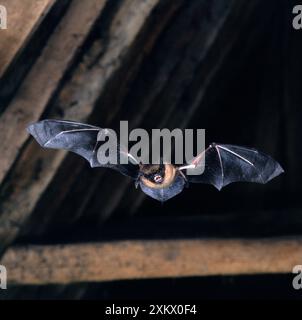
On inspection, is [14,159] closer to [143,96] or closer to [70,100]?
[70,100]

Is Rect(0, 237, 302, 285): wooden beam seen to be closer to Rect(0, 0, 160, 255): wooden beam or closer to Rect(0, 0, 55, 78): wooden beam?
Rect(0, 0, 160, 255): wooden beam

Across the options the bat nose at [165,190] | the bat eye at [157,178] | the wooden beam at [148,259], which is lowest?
the wooden beam at [148,259]

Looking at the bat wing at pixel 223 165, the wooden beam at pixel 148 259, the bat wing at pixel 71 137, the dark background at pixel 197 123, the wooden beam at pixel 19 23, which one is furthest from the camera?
the dark background at pixel 197 123

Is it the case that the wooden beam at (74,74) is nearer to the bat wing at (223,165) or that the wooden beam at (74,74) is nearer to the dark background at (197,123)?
the dark background at (197,123)

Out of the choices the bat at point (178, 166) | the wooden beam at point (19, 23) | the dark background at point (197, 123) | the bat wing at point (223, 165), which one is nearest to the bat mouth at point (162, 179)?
the bat at point (178, 166)

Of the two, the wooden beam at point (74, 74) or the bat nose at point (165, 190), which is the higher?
the wooden beam at point (74, 74)

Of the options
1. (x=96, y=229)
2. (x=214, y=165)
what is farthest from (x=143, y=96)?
(x=96, y=229)

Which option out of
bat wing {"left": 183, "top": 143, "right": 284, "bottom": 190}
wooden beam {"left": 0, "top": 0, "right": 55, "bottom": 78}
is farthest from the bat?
wooden beam {"left": 0, "top": 0, "right": 55, "bottom": 78}
